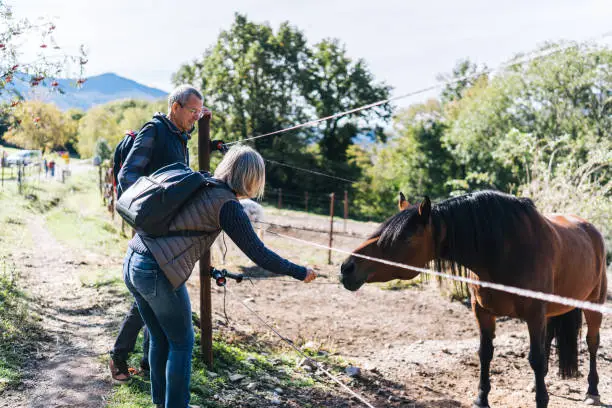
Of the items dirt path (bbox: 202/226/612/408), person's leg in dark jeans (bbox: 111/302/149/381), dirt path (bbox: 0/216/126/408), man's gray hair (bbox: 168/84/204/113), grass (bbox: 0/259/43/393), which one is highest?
man's gray hair (bbox: 168/84/204/113)

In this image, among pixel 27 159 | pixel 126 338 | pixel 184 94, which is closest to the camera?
pixel 184 94

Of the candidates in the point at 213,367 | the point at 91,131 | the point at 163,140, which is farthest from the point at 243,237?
the point at 91,131

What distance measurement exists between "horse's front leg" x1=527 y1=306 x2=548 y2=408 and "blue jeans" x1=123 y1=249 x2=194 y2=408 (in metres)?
2.59

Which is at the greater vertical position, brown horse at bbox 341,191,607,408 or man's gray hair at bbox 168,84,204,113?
man's gray hair at bbox 168,84,204,113

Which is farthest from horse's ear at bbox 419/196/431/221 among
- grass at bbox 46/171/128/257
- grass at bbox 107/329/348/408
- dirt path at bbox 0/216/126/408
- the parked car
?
the parked car

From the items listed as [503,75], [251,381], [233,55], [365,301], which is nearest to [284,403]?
[251,381]

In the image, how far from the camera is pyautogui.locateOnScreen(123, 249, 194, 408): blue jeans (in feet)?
7.48

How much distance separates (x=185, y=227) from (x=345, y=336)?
13.3ft

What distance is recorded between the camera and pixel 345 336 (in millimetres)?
5805

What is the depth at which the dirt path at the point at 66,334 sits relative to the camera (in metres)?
3.09

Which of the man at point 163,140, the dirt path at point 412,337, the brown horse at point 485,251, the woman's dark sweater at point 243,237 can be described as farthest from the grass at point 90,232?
the woman's dark sweater at point 243,237

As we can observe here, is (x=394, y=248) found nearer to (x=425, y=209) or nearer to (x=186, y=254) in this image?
(x=425, y=209)

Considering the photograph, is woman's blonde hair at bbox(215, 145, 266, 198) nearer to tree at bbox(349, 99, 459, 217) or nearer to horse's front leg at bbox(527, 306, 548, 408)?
horse's front leg at bbox(527, 306, 548, 408)

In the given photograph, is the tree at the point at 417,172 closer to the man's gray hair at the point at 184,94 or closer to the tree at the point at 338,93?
the tree at the point at 338,93
